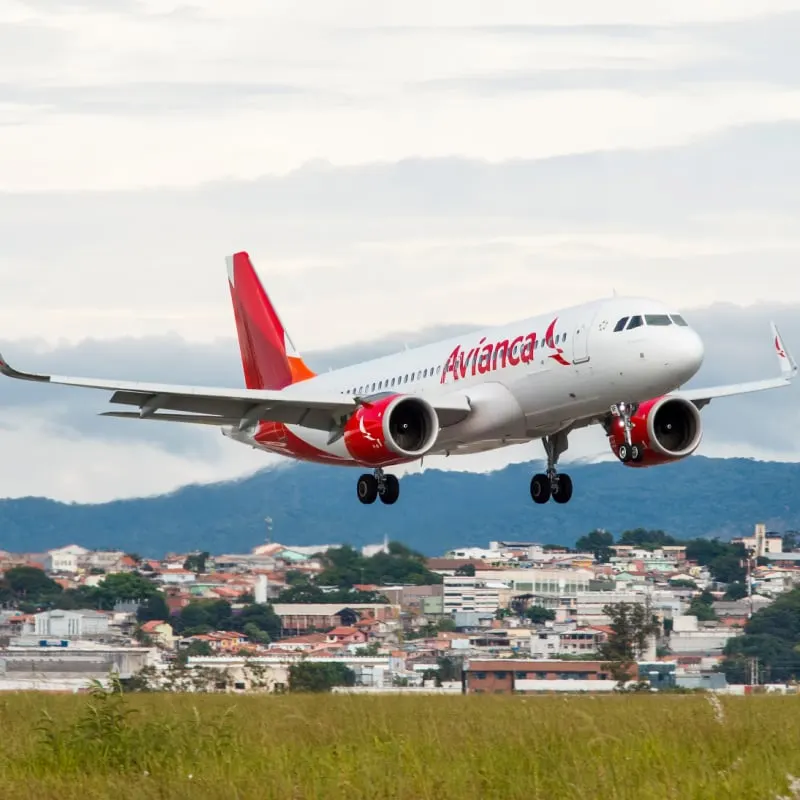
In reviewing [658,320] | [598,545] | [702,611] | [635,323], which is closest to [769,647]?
[702,611]

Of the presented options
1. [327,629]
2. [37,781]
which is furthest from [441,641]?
[37,781]

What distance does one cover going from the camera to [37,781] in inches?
743

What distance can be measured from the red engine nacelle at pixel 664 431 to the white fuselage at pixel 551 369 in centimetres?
111

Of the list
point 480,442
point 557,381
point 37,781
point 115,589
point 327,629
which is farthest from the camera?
point 327,629

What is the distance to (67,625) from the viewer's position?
3462 inches

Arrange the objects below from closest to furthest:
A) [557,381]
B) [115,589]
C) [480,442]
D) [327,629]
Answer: [557,381], [480,442], [115,589], [327,629]

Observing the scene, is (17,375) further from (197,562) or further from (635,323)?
(197,562)

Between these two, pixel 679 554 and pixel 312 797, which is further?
pixel 679 554

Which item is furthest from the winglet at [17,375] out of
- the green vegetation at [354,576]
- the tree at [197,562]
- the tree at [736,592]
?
the tree at [736,592]

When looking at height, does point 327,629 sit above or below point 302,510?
below

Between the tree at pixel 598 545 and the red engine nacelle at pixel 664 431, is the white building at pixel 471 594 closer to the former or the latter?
the tree at pixel 598 545

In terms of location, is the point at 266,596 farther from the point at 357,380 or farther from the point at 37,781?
the point at 37,781

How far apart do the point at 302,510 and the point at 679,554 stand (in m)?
29.4

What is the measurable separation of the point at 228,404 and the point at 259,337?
418 inches
